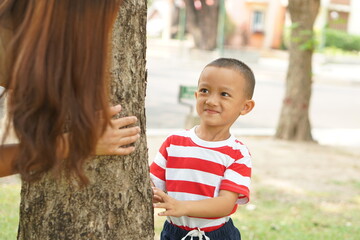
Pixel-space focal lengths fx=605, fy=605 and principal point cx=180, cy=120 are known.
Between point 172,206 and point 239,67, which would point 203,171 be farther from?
point 239,67

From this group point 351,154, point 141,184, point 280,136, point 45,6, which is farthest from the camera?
point 280,136

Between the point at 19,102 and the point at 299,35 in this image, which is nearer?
the point at 19,102

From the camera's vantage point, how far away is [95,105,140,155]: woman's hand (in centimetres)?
196

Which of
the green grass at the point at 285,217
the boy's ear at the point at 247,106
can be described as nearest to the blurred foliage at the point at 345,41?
the green grass at the point at 285,217

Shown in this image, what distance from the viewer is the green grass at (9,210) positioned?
3.72 metres

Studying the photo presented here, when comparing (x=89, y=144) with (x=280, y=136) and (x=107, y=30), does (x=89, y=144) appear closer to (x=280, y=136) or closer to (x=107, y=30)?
(x=107, y=30)

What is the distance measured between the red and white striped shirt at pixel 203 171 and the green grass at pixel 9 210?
1.70 metres

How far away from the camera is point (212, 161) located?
227cm

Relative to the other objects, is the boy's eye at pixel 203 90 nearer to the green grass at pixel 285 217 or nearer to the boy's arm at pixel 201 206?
the boy's arm at pixel 201 206

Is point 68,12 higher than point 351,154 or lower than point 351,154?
higher

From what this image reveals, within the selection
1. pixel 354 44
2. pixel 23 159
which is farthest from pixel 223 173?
pixel 354 44

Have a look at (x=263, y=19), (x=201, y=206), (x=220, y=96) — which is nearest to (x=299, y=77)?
(x=220, y=96)

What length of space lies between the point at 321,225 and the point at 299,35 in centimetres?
456

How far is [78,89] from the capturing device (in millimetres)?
1667
